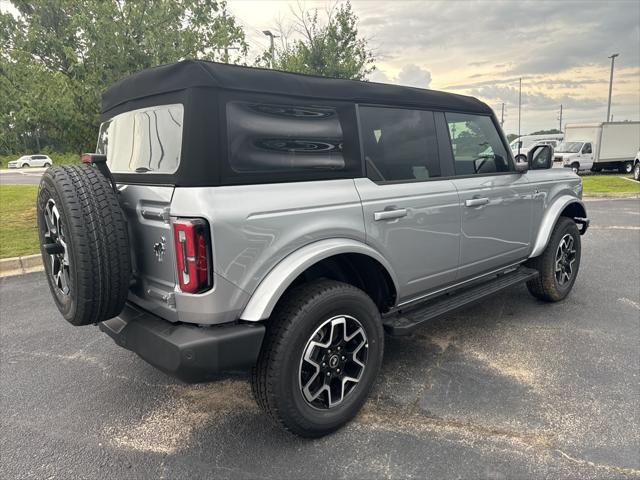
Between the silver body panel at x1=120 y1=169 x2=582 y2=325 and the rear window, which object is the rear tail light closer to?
the silver body panel at x1=120 y1=169 x2=582 y2=325

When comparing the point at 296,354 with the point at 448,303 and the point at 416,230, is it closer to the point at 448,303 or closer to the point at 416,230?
the point at 416,230

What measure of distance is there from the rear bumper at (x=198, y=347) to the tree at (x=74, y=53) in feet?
20.9

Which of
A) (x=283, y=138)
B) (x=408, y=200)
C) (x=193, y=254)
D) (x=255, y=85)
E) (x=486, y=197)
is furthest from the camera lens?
(x=486, y=197)

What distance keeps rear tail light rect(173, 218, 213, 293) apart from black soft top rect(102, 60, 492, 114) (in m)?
0.69

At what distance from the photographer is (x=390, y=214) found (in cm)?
281

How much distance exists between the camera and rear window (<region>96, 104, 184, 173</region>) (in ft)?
7.50

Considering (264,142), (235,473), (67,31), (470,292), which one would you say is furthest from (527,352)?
(67,31)

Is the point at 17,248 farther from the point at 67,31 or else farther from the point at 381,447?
the point at 381,447

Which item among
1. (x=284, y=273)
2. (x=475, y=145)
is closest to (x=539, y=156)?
(x=475, y=145)

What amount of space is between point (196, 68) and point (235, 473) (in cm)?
204

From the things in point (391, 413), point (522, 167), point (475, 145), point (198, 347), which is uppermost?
point (475, 145)

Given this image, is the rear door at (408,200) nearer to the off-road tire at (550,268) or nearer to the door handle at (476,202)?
the door handle at (476,202)

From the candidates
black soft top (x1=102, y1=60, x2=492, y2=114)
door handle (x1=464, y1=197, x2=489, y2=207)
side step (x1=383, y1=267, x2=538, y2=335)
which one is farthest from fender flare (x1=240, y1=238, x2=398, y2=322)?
door handle (x1=464, y1=197, x2=489, y2=207)

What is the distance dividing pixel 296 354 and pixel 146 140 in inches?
57.7
